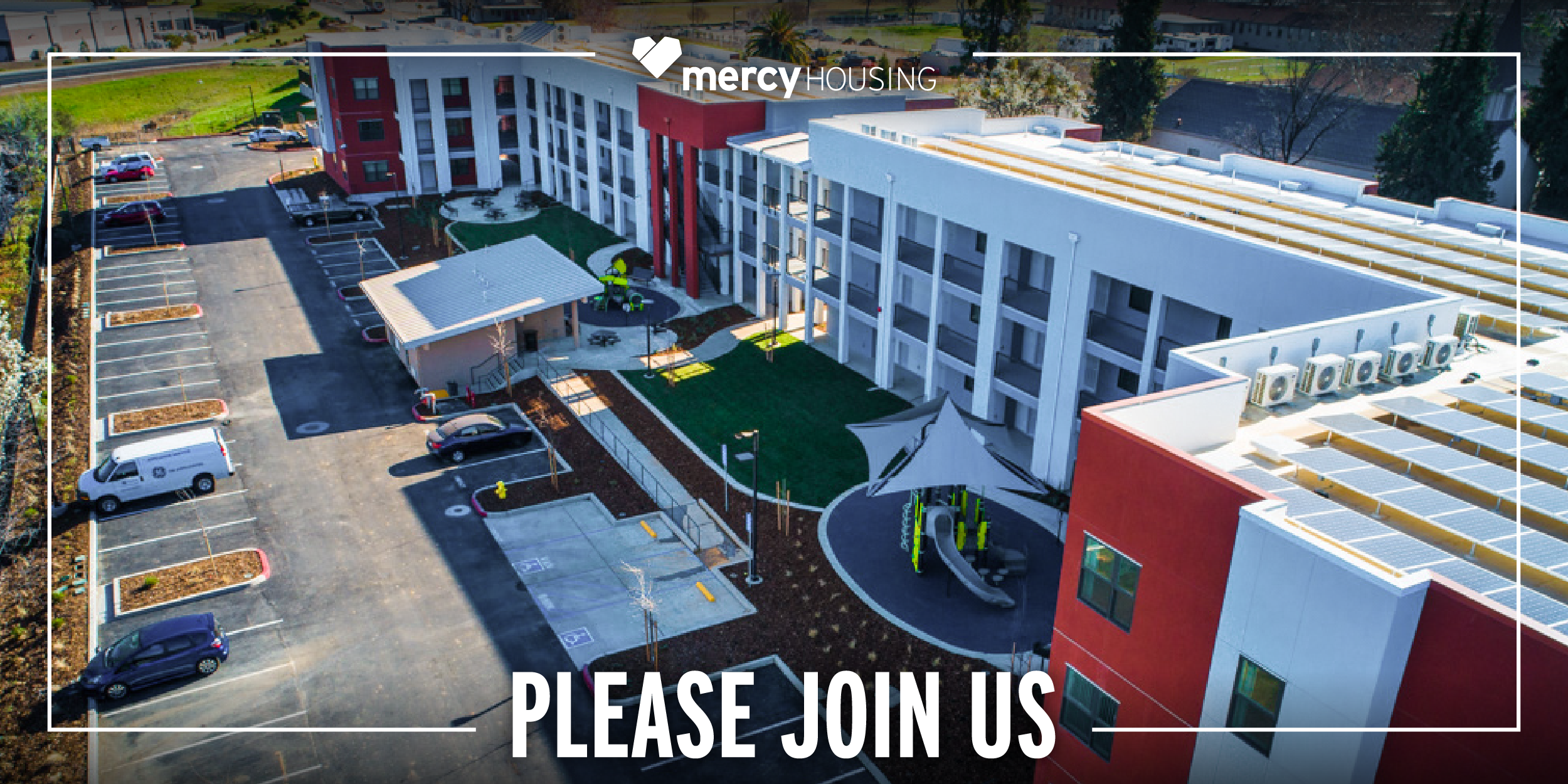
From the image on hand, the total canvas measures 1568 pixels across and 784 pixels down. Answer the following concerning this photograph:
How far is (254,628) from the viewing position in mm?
28703

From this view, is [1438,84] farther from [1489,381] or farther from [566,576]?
[566,576]

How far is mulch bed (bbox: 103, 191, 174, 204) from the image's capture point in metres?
69.9

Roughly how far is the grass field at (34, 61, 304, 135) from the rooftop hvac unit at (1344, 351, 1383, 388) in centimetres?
9832

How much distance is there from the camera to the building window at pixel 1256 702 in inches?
631

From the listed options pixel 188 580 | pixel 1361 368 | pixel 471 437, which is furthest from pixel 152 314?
pixel 1361 368

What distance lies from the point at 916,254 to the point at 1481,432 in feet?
84.2

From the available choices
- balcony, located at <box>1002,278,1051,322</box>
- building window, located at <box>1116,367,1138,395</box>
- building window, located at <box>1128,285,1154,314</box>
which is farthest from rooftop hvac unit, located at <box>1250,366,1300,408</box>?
balcony, located at <box>1002,278,1051,322</box>

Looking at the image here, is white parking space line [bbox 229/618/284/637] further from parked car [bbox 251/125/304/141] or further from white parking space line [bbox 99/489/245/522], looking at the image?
parked car [bbox 251/125/304/141]

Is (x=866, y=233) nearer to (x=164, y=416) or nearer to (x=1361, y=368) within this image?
(x=1361, y=368)

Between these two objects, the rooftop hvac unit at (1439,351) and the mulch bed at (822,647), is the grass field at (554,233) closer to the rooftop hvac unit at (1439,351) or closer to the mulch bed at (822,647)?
the mulch bed at (822,647)

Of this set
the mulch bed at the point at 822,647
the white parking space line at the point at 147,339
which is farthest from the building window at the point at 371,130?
the mulch bed at the point at 822,647

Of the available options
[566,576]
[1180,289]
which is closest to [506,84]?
[566,576]

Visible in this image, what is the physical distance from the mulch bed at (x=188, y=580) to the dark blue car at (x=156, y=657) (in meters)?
2.60

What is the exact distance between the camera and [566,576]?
31.5 m
